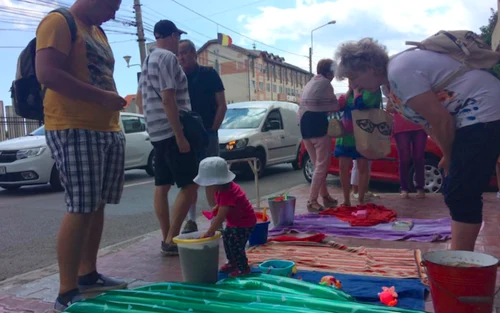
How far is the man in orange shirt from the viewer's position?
2.96m

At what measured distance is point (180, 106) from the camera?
14.6 feet

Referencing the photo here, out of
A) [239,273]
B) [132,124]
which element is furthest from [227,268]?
[132,124]

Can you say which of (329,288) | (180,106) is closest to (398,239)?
(329,288)

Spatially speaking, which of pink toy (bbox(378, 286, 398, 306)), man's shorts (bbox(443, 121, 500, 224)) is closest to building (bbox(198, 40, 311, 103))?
pink toy (bbox(378, 286, 398, 306))

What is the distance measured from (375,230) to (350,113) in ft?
5.71

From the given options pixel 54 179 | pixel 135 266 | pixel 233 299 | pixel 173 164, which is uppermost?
pixel 173 164

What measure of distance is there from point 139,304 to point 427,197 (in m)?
5.61

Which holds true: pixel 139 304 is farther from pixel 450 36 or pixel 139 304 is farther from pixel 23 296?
A: pixel 450 36

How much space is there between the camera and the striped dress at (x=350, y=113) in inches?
238

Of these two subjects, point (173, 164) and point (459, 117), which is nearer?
point (459, 117)

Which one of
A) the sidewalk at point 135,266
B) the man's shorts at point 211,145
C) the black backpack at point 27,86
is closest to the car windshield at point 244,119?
the sidewalk at point 135,266

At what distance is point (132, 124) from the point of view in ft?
39.3

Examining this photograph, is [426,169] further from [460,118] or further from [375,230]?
[460,118]

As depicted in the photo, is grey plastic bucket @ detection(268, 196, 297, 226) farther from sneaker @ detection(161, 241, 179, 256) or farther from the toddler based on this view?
the toddler
